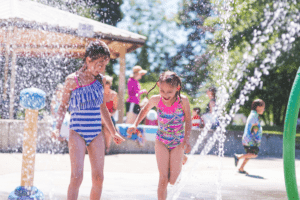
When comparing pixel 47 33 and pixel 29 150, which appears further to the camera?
pixel 47 33

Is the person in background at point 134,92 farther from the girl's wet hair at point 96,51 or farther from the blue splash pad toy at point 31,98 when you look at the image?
the girl's wet hair at point 96,51

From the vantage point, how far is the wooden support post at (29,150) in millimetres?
3738

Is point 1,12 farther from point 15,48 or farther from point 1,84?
point 1,84

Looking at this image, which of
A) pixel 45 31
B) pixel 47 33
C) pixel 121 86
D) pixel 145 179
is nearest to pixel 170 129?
pixel 145 179

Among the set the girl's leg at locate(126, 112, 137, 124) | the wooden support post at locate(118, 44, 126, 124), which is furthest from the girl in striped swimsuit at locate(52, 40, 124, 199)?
the wooden support post at locate(118, 44, 126, 124)

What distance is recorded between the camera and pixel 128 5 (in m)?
34.6

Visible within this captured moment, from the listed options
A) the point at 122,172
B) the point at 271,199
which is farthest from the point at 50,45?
the point at 271,199

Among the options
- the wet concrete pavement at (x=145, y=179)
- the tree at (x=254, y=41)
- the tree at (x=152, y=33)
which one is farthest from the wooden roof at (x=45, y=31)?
the tree at (x=152, y=33)

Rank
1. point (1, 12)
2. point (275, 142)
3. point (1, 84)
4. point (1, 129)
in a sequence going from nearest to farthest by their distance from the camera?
point (1, 129) < point (1, 12) < point (275, 142) < point (1, 84)

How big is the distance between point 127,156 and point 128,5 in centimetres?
2785

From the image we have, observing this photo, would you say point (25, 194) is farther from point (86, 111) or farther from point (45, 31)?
point (45, 31)

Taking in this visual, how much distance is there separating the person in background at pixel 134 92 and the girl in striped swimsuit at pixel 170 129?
5.34 m

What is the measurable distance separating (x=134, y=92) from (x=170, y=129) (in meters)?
5.56

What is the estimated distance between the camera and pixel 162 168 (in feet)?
12.0
